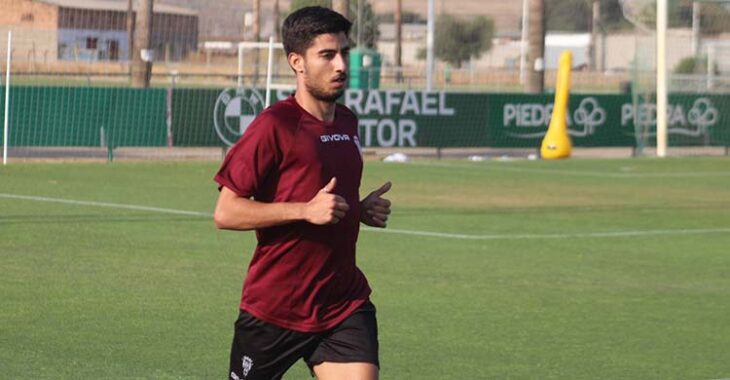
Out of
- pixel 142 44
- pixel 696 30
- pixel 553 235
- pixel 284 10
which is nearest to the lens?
pixel 553 235

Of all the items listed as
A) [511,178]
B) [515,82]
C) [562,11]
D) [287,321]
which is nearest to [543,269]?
[287,321]

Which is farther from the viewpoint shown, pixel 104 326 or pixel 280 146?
pixel 104 326

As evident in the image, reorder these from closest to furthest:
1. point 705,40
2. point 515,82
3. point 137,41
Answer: point 137,41, point 705,40, point 515,82

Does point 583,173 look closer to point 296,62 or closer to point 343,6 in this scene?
point 343,6

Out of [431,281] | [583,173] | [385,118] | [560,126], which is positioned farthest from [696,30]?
[431,281]

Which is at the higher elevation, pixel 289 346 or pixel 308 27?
pixel 308 27

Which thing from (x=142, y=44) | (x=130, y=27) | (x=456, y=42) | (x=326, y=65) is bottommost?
(x=326, y=65)

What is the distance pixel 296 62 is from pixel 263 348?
3.75 ft

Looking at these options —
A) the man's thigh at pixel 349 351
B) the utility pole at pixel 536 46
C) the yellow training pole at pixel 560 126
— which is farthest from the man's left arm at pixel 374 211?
the utility pole at pixel 536 46

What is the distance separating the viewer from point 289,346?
650 centimetres

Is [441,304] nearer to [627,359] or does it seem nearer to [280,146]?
[627,359]

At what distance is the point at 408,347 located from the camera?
10.6 meters

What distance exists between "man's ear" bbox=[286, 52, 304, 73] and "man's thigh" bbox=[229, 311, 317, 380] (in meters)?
1.00

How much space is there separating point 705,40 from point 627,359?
34736 mm
